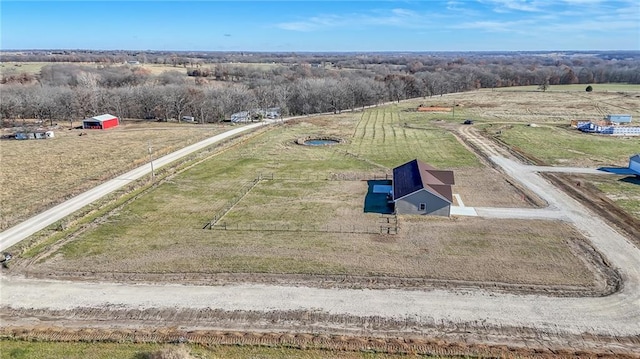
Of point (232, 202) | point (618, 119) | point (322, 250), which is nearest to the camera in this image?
point (322, 250)

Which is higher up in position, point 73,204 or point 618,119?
point 618,119

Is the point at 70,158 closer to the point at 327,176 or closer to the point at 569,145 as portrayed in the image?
the point at 327,176

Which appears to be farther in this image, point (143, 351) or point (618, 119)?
point (618, 119)

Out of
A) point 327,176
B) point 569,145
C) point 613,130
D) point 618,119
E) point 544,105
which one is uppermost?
point 544,105

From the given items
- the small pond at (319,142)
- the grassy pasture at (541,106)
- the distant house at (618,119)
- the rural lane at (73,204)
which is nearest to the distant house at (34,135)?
the rural lane at (73,204)

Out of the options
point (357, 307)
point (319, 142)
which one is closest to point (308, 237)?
point (357, 307)

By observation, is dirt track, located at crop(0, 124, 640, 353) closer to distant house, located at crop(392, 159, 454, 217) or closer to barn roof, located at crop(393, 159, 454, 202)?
distant house, located at crop(392, 159, 454, 217)

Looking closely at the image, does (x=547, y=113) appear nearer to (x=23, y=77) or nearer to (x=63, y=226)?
(x=63, y=226)
